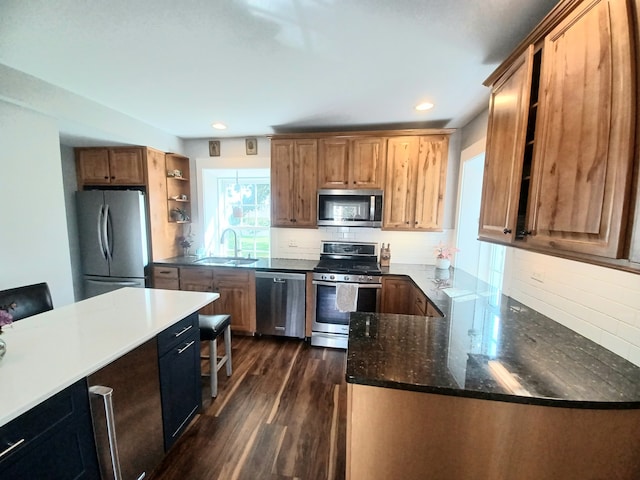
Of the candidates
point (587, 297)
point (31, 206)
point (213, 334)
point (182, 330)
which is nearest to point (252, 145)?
point (31, 206)

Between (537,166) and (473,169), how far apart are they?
1865 mm

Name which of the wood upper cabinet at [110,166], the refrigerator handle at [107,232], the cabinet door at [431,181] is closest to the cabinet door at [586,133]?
the cabinet door at [431,181]

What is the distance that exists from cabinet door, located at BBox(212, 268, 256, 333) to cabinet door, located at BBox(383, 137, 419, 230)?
181 centimetres

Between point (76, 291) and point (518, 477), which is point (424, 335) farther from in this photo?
point (76, 291)

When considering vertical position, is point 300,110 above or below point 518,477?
above

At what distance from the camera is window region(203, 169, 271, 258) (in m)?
3.81

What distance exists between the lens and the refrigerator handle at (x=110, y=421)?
1.07 meters

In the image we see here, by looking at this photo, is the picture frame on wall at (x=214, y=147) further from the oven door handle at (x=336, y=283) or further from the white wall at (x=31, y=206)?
the oven door handle at (x=336, y=283)

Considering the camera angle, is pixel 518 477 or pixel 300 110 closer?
pixel 518 477

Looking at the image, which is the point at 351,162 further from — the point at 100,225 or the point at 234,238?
the point at 100,225

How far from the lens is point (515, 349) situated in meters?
1.20

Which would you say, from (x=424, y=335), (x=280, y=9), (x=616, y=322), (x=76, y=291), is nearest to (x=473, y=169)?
(x=616, y=322)

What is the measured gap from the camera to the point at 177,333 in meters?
1.58

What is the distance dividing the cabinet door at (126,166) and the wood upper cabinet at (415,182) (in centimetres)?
299
